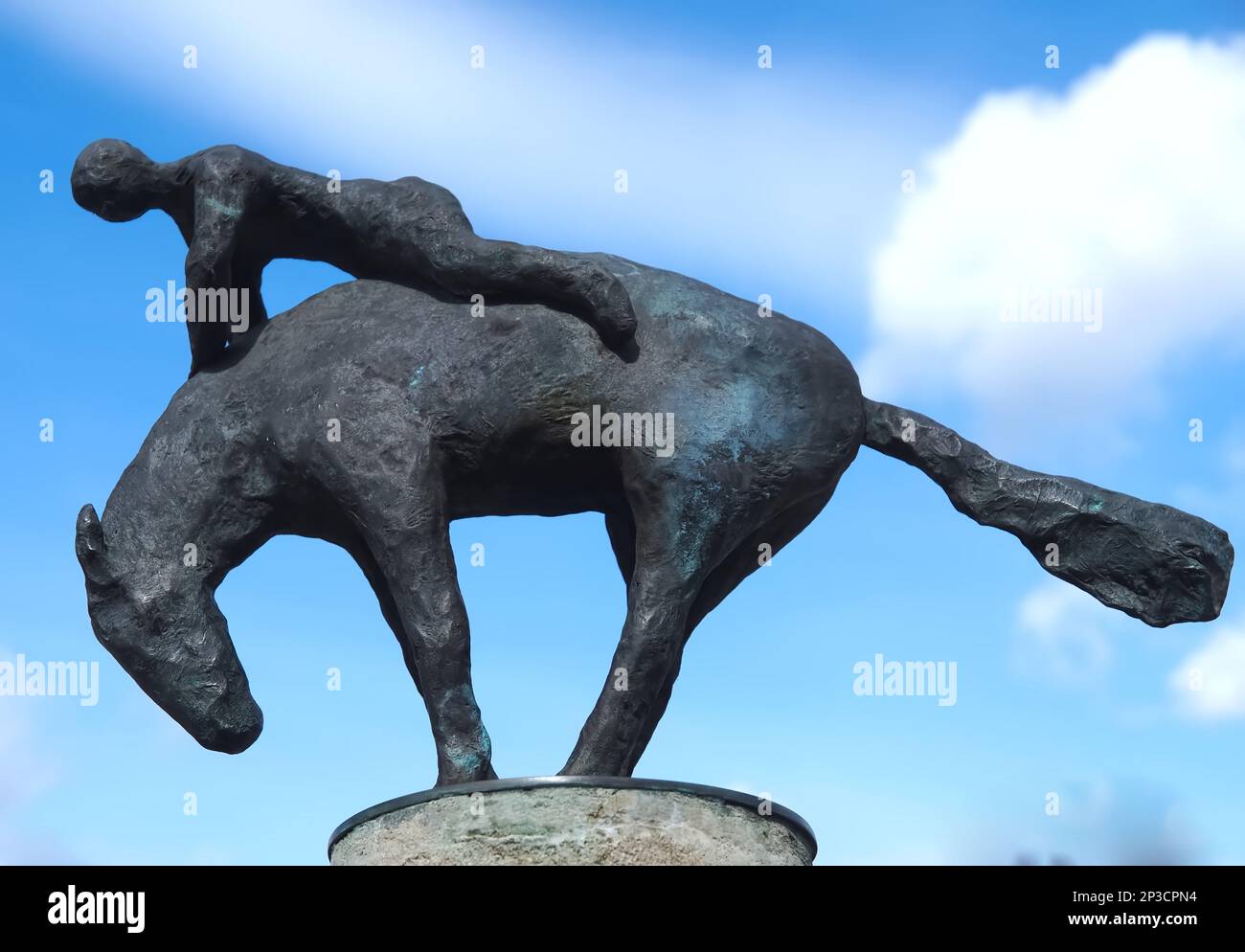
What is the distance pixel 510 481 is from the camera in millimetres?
7938

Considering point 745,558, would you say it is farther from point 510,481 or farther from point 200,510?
point 200,510

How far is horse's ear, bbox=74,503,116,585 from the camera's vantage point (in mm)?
7996

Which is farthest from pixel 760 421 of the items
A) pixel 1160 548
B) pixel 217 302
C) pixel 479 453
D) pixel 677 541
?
pixel 217 302

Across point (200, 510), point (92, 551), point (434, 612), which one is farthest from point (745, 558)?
point (92, 551)

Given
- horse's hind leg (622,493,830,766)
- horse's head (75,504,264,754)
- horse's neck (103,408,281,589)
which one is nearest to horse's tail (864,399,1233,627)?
horse's hind leg (622,493,830,766)

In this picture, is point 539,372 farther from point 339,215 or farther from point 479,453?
point 339,215

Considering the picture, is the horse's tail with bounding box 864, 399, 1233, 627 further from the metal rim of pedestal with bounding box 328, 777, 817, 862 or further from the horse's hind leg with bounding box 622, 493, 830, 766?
the metal rim of pedestal with bounding box 328, 777, 817, 862

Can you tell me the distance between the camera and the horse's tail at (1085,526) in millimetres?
7961

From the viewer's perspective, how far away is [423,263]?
8.08 metres

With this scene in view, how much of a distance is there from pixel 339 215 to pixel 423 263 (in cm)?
46

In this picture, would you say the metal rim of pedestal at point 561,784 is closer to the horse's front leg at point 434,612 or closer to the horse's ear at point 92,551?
the horse's front leg at point 434,612

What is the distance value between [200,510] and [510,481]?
133 centimetres

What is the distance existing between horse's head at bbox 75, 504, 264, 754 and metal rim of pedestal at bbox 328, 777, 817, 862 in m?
0.90

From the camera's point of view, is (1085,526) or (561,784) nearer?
(561,784)
